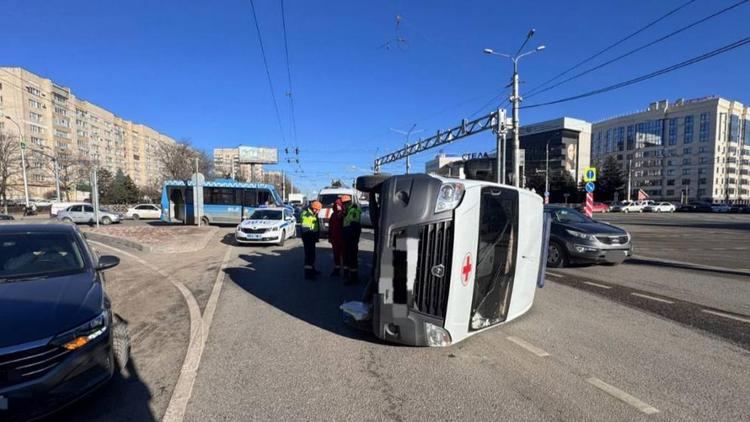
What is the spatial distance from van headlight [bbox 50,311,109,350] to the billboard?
2840 inches

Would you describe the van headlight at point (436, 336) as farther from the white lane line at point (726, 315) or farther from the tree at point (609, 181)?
the tree at point (609, 181)

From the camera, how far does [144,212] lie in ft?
128

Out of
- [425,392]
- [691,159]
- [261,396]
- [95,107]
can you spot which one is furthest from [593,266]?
[691,159]

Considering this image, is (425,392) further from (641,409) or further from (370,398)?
(641,409)

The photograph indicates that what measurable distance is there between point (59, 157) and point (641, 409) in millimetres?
82673

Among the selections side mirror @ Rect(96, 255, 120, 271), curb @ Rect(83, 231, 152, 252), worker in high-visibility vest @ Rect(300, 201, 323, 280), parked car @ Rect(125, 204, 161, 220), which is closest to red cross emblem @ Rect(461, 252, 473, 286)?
side mirror @ Rect(96, 255, 120, 271)

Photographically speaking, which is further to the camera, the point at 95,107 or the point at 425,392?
the point at 95,107

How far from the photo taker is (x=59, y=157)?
6525 cm

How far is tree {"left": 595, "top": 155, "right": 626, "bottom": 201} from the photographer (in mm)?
78312

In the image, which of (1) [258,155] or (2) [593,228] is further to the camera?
(1) [258,155]

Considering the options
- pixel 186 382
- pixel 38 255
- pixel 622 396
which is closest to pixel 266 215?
pixel 38 255

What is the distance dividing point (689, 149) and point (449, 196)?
435 ft

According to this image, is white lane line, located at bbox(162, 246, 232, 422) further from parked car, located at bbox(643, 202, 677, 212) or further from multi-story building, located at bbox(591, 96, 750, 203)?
multi-story building, located at bbox(591, 96, 750, 203)

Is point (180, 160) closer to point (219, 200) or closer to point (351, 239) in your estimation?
point (219, 200)
